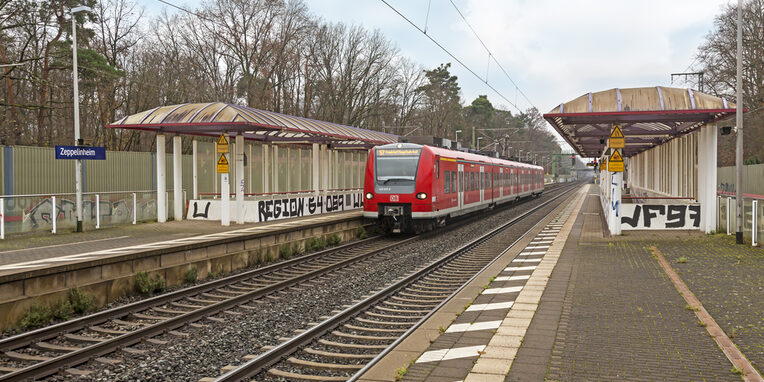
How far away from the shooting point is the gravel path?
6.32 metres

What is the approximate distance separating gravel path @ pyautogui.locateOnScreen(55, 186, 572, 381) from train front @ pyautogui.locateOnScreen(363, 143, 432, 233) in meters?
5.08

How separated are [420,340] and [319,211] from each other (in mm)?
18198

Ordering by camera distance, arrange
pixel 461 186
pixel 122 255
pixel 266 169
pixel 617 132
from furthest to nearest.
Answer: pixel 266 169 < pixel 461 186 < pixel 617 132 < pixel 122 255

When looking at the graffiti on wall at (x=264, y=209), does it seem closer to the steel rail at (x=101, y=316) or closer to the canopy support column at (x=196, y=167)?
the canopy support column at (x=196, y=167)

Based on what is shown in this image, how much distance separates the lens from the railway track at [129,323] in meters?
6.61

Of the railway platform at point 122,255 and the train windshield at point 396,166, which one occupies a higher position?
the train windshield at point 396,166

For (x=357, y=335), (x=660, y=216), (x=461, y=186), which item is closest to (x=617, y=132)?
(x=660, y=216)

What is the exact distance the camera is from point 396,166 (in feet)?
62.0

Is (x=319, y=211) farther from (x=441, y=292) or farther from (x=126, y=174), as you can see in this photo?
(x=441, y=292)

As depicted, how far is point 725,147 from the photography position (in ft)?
139

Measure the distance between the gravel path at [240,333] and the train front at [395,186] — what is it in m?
5.08

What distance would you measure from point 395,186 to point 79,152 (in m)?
9.42

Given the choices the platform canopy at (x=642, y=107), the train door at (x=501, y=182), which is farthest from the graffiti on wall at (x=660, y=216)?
the train door at (x=501, y=182)

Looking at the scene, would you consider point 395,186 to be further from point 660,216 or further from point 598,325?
point 598,325
